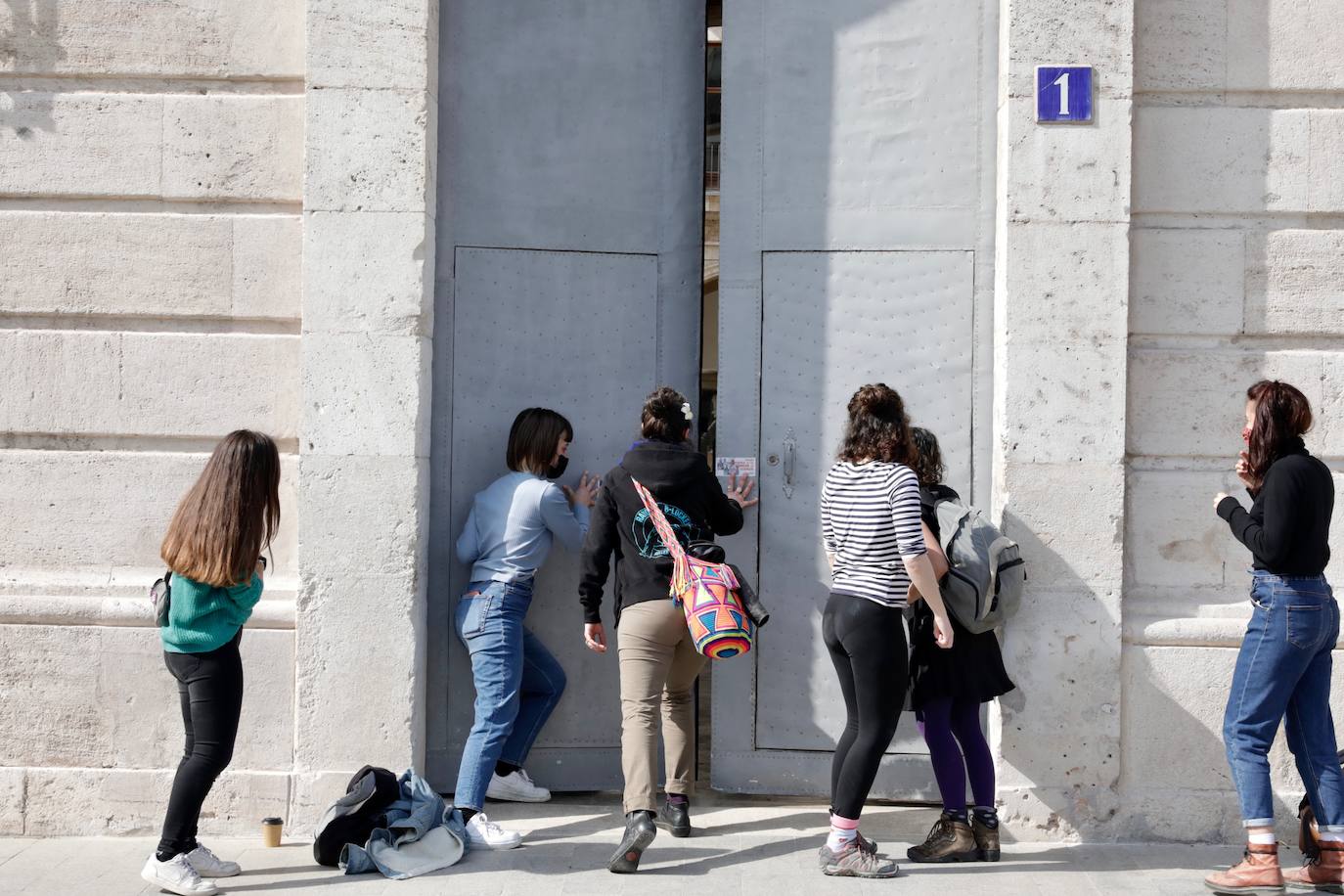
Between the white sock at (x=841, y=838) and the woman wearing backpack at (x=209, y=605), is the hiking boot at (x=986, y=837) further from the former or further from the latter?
the woman wearing backpack at (x=209, y=605)

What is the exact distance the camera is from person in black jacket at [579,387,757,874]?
16.3ft

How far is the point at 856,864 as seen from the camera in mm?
4723

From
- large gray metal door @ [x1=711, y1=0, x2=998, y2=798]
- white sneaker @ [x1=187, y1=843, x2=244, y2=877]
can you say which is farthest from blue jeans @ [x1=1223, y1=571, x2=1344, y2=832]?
Answer: white sneaker @ [x1=187, y1=843, x2=244, y2=877]

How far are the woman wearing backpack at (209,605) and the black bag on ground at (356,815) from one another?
1.49 feet

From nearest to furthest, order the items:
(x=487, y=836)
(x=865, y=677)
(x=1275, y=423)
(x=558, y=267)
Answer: (x=1275, y=423) < (x=865, y=677) < (x=487, y=836) < (x=558, y=267)

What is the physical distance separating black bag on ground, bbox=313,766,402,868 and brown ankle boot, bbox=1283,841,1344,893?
350 cm

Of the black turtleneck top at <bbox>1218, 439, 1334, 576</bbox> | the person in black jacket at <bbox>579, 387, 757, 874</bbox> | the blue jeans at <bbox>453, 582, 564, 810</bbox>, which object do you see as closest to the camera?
the black turtleneck top at <bbox>1218, 439, 1334, 576</bbox>

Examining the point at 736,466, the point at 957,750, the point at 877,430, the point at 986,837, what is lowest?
the point at 986,837

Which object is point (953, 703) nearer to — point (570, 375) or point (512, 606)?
point (512, 606)

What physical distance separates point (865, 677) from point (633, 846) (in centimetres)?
112

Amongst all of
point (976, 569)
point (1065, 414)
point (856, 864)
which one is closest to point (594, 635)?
point (856, 864)

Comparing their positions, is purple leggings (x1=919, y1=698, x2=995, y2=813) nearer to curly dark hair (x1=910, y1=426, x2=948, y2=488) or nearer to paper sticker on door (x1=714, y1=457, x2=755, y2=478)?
curly dark hair (x1=910, y1=426, x2=948, y2=488)

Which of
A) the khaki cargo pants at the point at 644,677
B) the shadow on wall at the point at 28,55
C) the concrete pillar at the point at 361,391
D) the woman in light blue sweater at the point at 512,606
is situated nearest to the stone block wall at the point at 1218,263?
the khaki cargo pants at the point at 644,677

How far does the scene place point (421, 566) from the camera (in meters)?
5.48
